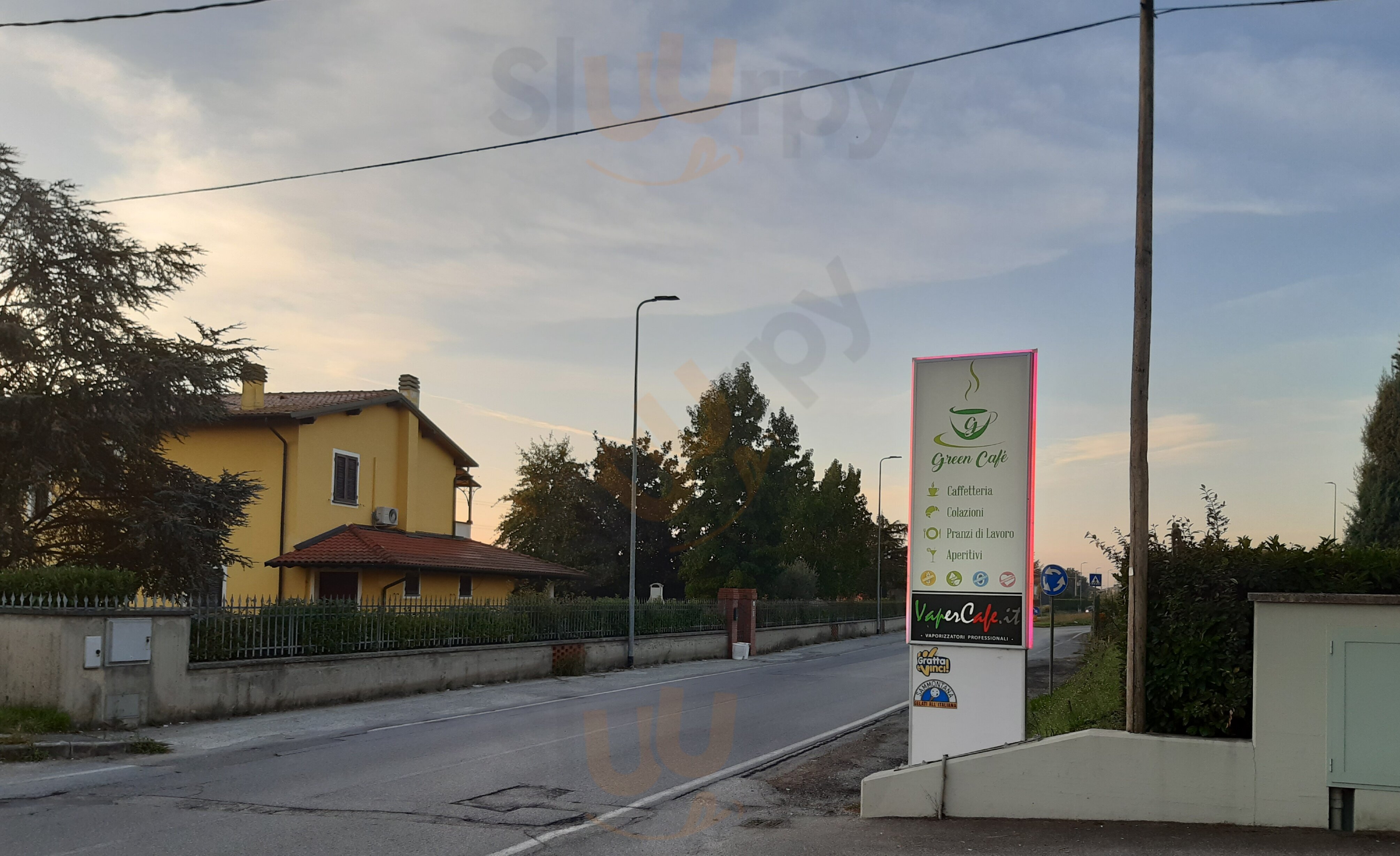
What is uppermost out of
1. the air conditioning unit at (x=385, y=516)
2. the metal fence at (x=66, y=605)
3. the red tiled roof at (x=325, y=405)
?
the red tiled roof at (x=325, y=405)

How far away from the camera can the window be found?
3142 centimetres

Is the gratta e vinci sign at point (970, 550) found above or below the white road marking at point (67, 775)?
above


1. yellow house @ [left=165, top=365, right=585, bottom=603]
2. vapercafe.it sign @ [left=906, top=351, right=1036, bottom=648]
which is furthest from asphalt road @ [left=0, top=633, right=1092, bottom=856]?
yellow house @ [left=165, top=365, right=585, bottom=603]

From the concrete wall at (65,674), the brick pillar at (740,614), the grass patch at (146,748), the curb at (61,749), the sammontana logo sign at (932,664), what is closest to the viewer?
the sammontana logo sign at (932,664)

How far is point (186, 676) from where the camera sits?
50.1 ft

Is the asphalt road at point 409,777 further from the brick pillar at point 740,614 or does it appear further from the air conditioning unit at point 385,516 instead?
the brick pillar at point 740,614

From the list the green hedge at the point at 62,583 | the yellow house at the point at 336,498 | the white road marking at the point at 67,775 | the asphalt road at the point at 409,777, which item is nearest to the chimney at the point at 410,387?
the yellow house at the point at 336,498

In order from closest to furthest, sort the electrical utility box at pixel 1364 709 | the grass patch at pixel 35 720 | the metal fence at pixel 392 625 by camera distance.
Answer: the electrical utility box at pixel 1364 709
the grass patch at pixel 35 720
the metal fence at pixel 392 625

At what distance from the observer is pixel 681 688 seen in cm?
2281

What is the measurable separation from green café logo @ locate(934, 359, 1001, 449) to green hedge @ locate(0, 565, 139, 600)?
11.8 m

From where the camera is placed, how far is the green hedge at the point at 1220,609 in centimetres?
784

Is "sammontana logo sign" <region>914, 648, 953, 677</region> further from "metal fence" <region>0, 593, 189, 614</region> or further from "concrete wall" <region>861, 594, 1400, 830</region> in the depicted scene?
"metal fence" <region>0, 593, 189, 614</region>

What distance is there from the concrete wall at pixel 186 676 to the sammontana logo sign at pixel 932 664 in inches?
420

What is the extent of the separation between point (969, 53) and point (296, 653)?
47.1ft
